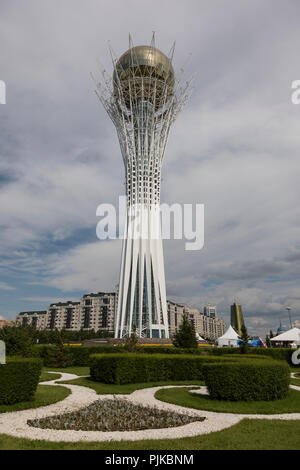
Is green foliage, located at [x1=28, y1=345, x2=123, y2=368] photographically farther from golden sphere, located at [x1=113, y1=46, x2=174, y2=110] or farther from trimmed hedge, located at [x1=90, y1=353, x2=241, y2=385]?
golden sphere, located at [x1=113, y1=46, x2=174, y2=110]

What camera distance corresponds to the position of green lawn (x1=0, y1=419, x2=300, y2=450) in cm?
578

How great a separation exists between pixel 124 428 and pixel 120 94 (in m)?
45.6

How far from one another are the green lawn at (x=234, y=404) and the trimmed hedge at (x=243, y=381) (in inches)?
9.1

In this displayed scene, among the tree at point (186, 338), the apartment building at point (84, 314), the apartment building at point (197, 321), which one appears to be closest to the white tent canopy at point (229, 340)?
the tree at point (186, 338)

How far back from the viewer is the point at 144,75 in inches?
1844

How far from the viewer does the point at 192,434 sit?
6.62 metres

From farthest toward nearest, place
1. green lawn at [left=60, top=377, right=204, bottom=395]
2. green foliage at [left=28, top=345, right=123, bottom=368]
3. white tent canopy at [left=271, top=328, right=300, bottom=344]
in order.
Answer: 1. white tent canopy at [left=271, top=328, right=300, bottom=344]
2. green foliage at [left=28, top=345, right=123, bottom=368]
3. green lawn at [left=60, top=377, right=204, bottom=395]

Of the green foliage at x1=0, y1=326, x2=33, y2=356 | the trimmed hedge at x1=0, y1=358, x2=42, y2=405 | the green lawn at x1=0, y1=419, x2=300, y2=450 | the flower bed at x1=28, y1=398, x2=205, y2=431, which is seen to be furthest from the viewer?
the green foliage at x1=0, y1=326, x2=33, y2=356

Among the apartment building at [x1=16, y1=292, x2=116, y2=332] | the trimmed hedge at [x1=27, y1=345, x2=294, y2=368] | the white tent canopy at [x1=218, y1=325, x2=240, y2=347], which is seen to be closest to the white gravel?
the trimmed hedge at [x1=27, y1=345, x2=294, y2=368]

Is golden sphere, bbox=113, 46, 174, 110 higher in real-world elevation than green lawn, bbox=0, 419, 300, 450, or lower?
higher

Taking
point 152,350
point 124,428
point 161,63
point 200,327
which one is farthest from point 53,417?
point 200,327

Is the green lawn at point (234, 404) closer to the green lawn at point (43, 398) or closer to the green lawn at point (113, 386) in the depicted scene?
the green lawn at point (113, 386)

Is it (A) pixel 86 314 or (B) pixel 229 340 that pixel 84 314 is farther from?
(B) pixel 229 340
